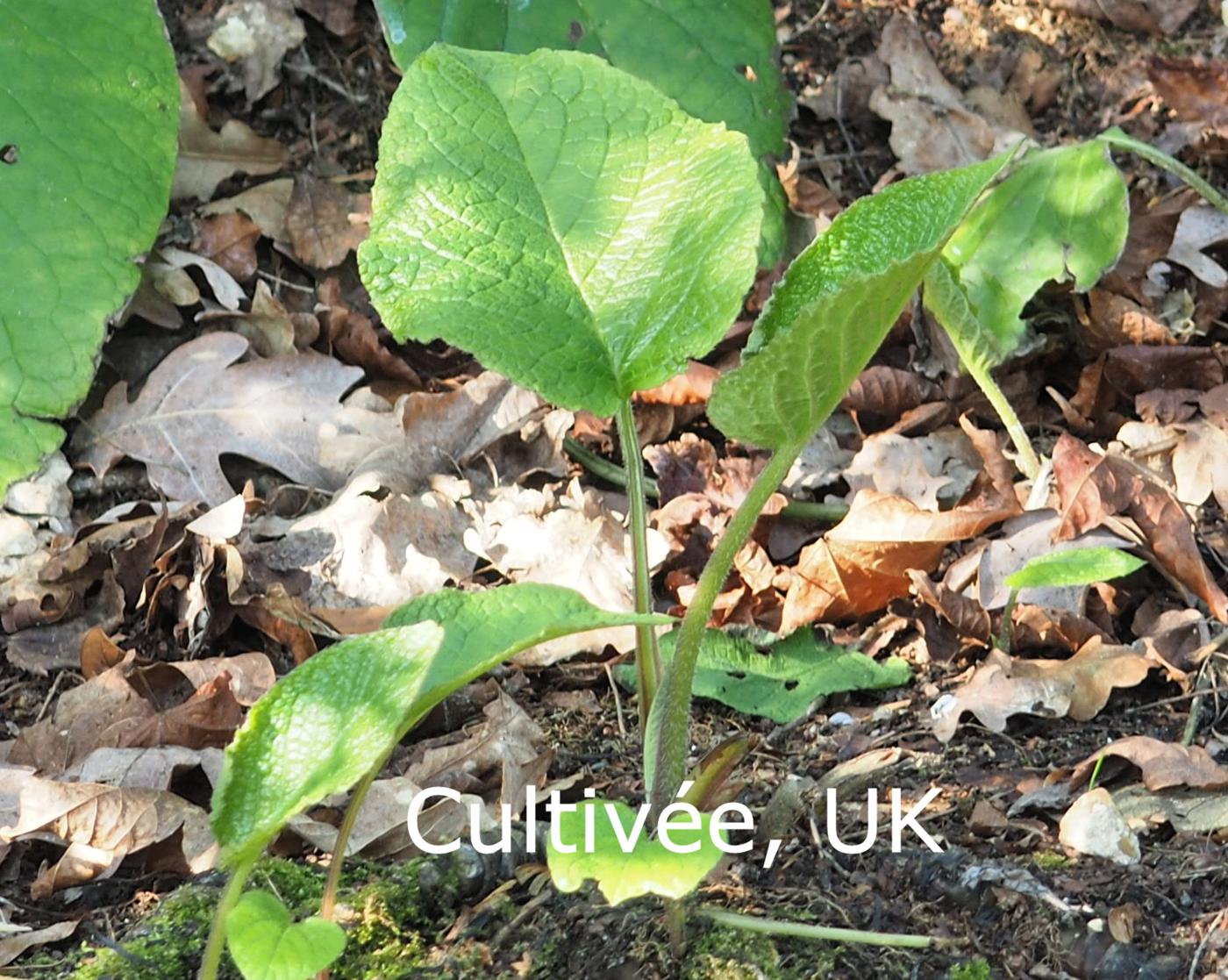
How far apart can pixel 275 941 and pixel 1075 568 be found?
109 cm

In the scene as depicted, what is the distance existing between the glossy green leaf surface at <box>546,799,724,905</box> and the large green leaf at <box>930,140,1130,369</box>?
1.33 meters

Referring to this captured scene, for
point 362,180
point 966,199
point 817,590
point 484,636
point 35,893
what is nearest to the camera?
point 484,636

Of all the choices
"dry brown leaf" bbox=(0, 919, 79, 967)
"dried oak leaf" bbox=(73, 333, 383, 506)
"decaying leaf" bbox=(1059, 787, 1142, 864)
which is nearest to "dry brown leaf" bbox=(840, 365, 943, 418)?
"dried oak leaf" bbox=(73, 333, 383, 506)

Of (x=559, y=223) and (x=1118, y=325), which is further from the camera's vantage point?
(x=1118, y=325)

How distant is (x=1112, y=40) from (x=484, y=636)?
2541mm

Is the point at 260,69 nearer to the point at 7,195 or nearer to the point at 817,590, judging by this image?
the point at 7,195

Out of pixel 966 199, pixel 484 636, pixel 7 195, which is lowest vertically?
pixel 7 195

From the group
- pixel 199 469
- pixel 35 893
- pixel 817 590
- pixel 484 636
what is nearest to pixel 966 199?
pixel 484 636

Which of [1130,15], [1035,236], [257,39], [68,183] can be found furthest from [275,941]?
[1130,15]

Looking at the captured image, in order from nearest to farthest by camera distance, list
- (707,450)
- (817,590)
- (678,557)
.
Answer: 1. (817,590)
2. (678,557)
3. (707,450)

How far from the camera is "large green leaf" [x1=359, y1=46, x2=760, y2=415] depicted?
59.7 inches

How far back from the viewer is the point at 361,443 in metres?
2.48

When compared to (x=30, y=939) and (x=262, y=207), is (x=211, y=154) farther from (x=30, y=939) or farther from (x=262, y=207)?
(x=30, y=939)

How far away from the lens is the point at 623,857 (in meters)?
1.16
